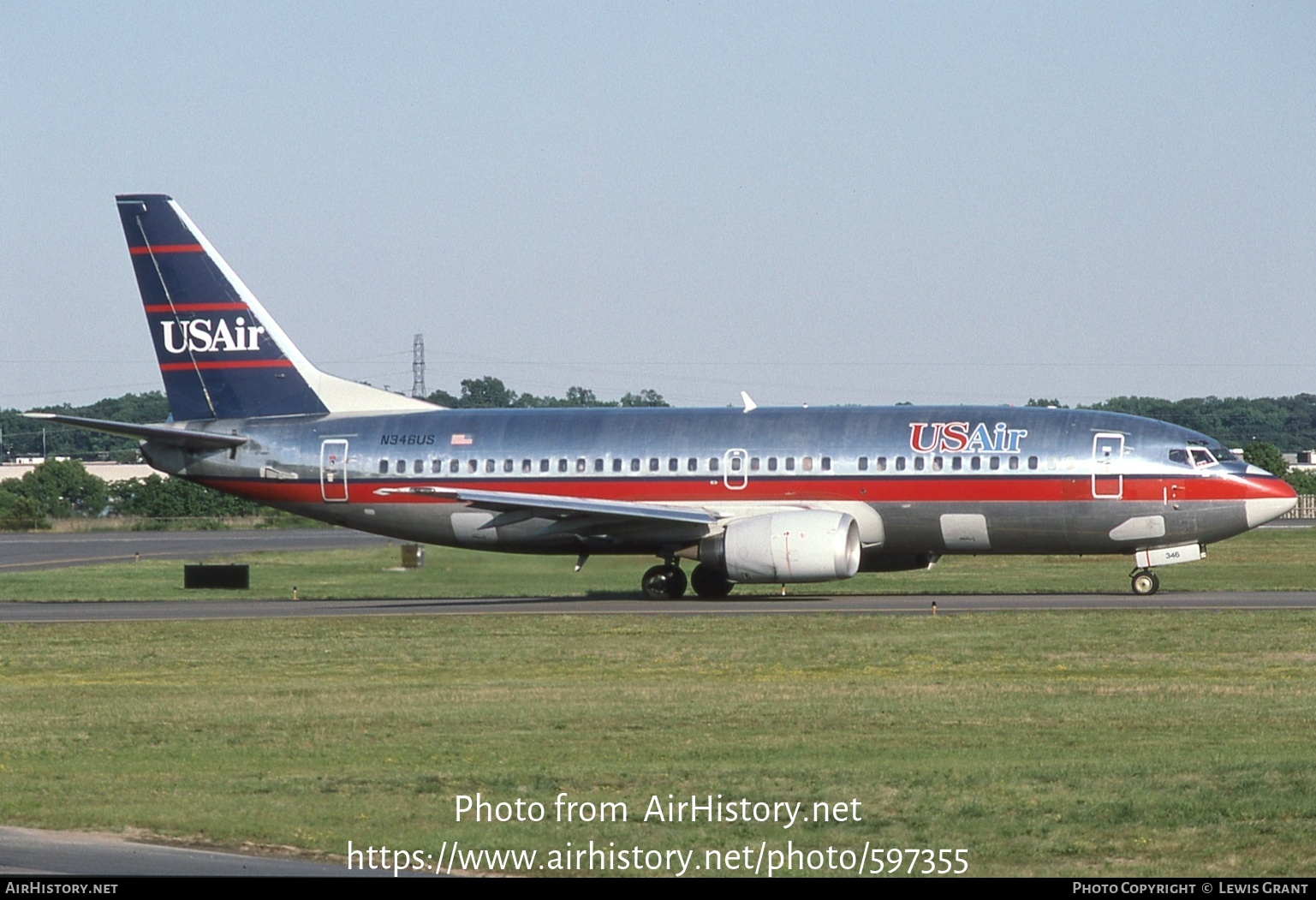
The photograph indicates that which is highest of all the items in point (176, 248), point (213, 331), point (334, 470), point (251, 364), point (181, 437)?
point (176, 248)

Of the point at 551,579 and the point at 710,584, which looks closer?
the point at 710,584

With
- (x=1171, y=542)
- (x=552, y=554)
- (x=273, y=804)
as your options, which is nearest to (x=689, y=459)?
(x=552, y=554)

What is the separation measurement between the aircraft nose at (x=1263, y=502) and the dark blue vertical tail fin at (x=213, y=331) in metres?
20.2

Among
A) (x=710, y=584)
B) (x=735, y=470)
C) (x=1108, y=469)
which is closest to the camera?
(x=1108, y=469)

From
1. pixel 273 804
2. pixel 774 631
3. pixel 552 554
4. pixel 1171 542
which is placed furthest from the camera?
pixel 552 554

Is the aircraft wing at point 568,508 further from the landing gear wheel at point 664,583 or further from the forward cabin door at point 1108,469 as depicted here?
the forward cabin door at point 1108,469

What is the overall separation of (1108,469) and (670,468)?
393 inches

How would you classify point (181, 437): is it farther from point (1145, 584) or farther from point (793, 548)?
point (1145, 584)

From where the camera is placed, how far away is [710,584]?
132 ft

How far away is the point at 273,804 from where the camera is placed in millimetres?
14555

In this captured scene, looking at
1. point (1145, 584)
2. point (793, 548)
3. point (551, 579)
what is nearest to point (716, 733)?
point (793, 548)

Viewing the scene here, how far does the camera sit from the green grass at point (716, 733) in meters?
13.2

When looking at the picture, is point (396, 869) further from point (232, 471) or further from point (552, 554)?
point (232, 471)
